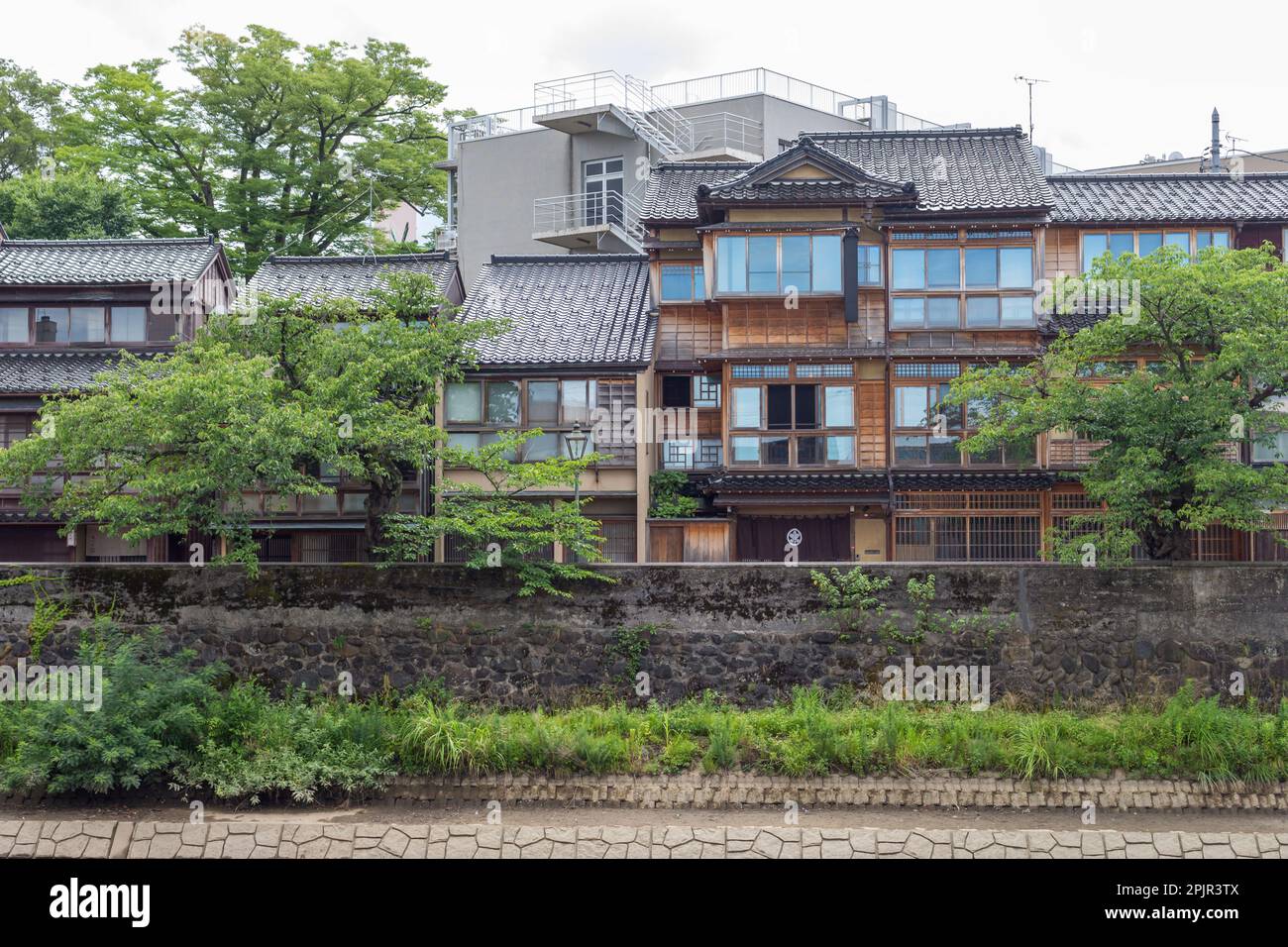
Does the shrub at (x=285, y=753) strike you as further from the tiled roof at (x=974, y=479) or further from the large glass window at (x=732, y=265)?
the tiled roof at (x=974, y=479)

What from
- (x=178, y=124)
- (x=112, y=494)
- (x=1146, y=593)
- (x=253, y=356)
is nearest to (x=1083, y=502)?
(x=1146, y=593)

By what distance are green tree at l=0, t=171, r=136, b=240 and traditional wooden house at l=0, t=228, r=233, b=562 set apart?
3.82 m

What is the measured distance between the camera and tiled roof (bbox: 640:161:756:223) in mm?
34469

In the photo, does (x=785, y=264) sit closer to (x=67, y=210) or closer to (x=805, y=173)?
(x=805, y=173)

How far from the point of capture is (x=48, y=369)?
35.1 meters

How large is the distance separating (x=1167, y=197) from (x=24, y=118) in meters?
39.0

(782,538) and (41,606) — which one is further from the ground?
(782,538)

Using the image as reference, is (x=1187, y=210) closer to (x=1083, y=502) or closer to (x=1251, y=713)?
(x=1083, y=502)

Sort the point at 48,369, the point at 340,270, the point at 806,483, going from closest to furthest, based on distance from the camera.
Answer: the point at 806,483 → the point at 48,369 → the point at 340,270

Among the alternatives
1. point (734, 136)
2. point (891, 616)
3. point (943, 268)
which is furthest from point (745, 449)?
point (734, 136)

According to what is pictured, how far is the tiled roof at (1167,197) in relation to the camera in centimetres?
3372

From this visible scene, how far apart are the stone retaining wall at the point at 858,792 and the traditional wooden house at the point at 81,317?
15.7 metres

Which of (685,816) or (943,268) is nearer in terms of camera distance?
(685,816)

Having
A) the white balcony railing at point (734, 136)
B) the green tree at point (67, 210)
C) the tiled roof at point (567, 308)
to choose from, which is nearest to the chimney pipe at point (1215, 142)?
→ the white balcony railing at point (734, 136)
